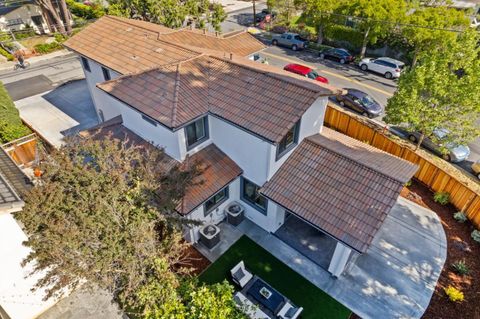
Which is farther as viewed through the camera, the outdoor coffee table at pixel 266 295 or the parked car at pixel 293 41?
the parked car at pixel 293 41

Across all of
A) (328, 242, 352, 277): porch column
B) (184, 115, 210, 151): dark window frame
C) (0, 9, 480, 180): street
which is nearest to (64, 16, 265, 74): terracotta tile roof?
(184, 115, 210, 151): dark window frame

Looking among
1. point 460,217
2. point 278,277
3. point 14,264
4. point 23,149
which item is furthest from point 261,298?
point 23,149

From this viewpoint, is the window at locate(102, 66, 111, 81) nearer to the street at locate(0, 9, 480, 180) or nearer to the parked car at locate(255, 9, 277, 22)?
the street at locate(0, 9, 480, 180)

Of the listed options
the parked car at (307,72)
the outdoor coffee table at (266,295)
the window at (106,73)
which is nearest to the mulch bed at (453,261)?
the outdoor coffee table at (266,295)

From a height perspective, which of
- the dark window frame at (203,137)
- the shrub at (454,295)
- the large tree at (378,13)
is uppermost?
the large tree at (378,13)

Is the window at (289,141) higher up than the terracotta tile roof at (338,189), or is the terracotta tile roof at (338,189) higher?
the window at (289,141)

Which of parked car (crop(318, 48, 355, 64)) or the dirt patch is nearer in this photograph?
the dirt patch

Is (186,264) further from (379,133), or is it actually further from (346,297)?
(379,133)

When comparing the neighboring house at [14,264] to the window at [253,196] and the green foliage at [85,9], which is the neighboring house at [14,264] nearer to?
the window at [253,196]
